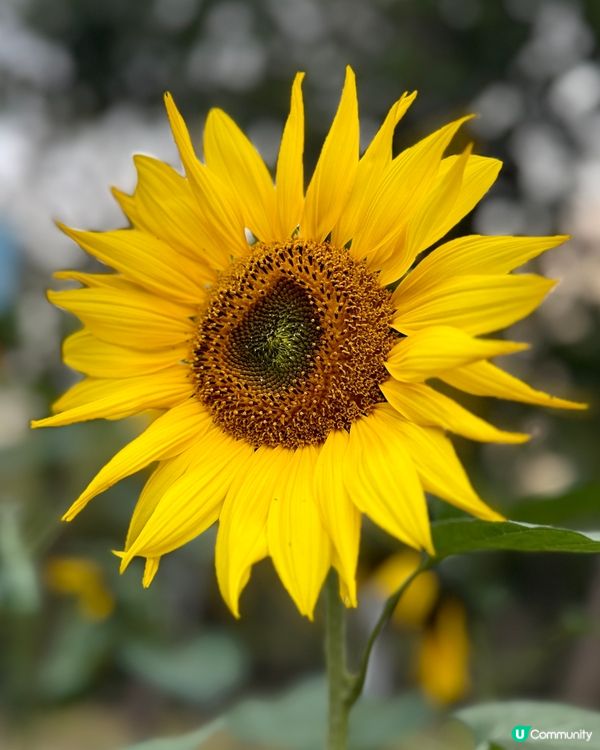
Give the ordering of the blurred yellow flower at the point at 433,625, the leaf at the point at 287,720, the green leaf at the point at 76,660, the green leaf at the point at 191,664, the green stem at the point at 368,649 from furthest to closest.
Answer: the green leaf at the point at 76,660 → the green leaf at the point at 191,664 → the blurred yellow flower at the point at 433,625 → the leaf at the point at 287,720 → the green stem at the point at 368,649

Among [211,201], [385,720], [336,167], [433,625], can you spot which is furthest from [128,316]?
[433,625]

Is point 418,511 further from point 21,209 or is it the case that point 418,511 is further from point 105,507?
point 21,209

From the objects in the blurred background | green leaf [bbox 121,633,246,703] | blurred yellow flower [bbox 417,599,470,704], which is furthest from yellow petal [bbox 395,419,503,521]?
green leaf [bbox 121,633,246,703]

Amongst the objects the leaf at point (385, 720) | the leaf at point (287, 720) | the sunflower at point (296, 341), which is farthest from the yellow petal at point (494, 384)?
the leaf at point (385, 720)

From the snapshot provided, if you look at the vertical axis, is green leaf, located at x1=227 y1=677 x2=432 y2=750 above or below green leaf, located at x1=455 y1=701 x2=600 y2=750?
below

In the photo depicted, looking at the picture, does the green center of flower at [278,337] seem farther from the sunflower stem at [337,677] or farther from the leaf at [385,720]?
the leaf at [385,720]

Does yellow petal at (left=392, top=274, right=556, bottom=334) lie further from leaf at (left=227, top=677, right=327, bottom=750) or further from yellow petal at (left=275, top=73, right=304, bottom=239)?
leaf at (left=227, top=677, right=327, bottom=750)
